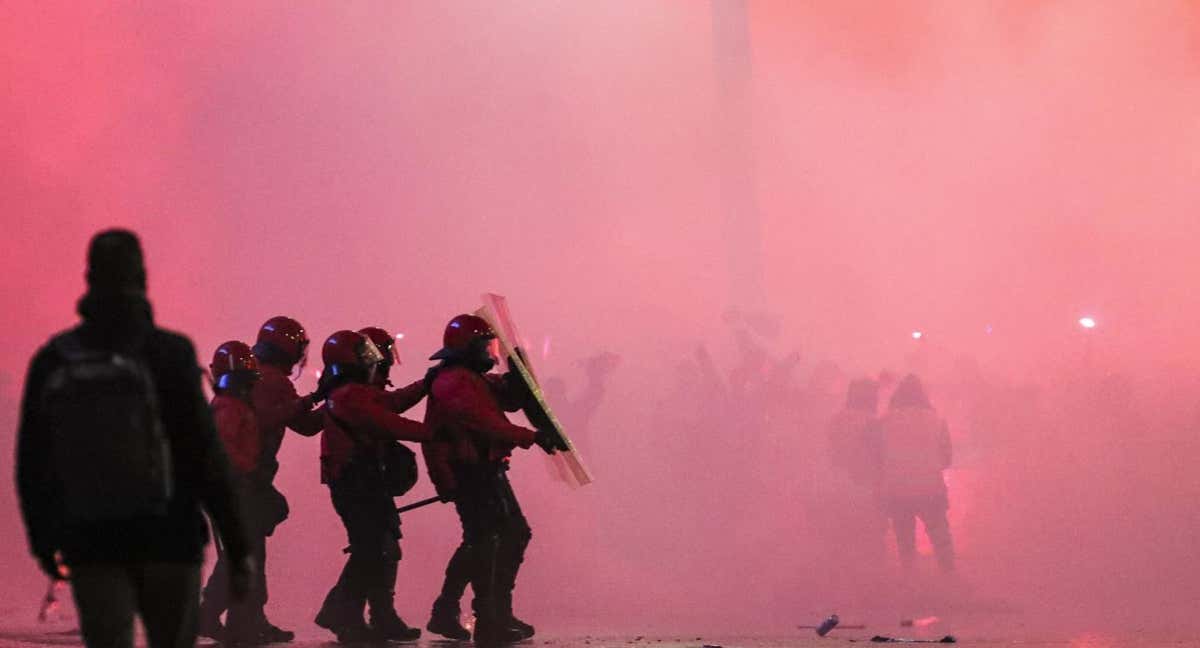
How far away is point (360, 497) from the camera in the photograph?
25.7 ft

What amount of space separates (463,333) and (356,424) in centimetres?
60

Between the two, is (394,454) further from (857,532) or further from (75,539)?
(857,532)

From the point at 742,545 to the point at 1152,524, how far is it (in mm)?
3654

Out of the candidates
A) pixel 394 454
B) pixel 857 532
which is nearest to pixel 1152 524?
pixel 857 532

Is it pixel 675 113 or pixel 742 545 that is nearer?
pixel 742 545

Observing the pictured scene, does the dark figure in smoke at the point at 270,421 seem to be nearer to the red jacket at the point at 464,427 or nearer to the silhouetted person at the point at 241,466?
the silhouetted person at the point at 241,466

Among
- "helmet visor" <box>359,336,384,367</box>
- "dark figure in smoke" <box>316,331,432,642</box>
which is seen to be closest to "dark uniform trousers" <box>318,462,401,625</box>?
"dark figure in smoke" <box>316,331,432,642</box>

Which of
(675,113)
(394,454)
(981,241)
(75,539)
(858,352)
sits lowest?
(75,539)

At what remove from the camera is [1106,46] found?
18.1 meters

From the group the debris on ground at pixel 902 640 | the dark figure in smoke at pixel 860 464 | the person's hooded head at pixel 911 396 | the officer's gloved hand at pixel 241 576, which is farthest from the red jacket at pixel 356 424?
the dark figure in smoke at pixel 860 464

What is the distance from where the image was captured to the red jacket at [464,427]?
24.5 ft

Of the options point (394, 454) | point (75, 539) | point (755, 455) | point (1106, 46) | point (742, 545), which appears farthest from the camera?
point (1106, 46)

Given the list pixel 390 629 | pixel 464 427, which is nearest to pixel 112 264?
pixel 464 427

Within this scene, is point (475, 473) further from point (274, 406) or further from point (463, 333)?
point (274, 406)
